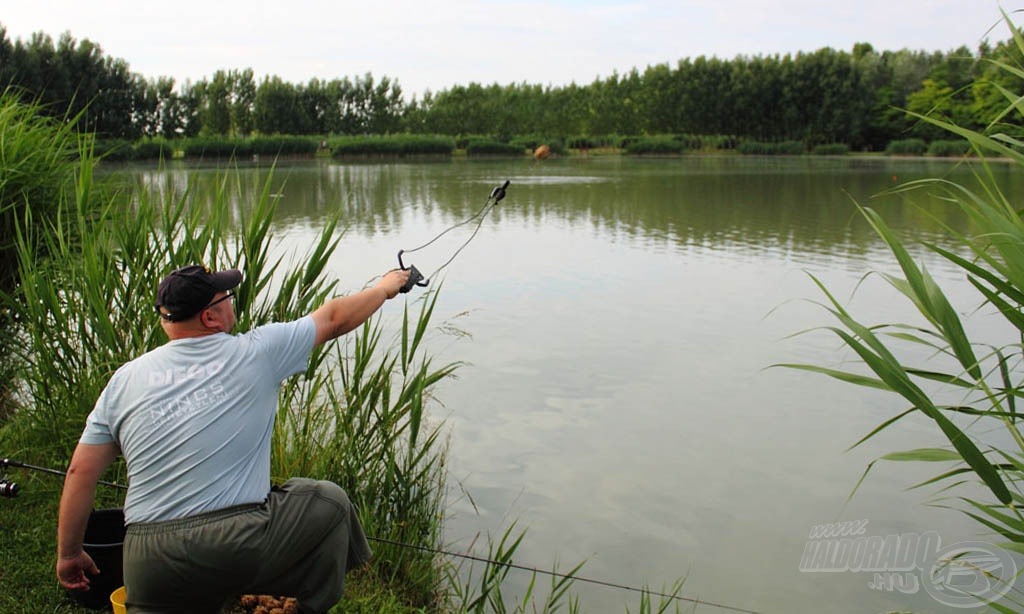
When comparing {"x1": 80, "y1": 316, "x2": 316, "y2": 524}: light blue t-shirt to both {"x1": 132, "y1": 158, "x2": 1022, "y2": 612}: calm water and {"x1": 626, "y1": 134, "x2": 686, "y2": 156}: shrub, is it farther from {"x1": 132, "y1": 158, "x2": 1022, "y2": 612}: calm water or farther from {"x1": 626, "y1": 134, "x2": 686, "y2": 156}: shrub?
{"x1": 626, "y1": 134, "x2": 686, "y2": 156}: shrub

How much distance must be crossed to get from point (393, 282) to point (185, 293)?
0.77 metres

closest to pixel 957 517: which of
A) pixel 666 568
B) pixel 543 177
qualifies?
pixel 666 568

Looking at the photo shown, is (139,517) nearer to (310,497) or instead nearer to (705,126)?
(310,497)

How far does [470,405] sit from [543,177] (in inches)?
1125

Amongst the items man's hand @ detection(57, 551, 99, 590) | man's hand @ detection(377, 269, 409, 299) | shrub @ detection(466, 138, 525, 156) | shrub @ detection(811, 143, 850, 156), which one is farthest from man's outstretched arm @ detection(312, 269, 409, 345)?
shrub @ detection(811, 143, 850, 156)

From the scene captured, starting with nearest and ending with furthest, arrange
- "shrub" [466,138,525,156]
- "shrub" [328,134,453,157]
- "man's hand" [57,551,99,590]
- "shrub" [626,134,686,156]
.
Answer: "man's hand" [57,551,99,590], "shrub" [328,134,453,157], "shrub" [466,138,525,156], "shrub" [626,134,686,156]

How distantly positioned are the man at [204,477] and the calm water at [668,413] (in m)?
1.77

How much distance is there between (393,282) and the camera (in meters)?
2.99

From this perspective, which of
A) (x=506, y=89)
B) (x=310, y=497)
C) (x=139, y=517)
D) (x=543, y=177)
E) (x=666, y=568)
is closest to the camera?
(x=139, y=517)

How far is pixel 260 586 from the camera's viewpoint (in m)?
2.45

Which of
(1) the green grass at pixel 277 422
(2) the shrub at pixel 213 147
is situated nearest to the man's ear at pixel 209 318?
(1) the green grass at pixel 277 422

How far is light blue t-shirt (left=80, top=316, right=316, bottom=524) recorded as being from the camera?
2.32 m

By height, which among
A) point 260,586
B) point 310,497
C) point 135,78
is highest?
point 135,78

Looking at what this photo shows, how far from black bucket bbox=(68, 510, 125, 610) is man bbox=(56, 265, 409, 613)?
540 mm
